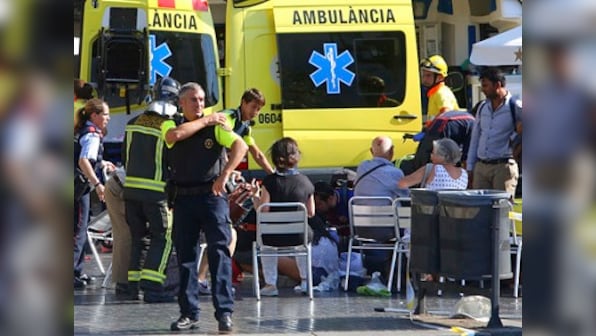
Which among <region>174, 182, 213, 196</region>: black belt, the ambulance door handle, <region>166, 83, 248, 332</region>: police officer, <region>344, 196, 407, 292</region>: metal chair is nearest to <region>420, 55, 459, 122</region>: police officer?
the ambulance door handle

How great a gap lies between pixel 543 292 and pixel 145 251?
7.77 metres

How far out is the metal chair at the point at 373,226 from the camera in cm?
994

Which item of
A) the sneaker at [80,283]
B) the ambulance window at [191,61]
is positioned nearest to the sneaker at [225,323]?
the sneaker at [80,283]

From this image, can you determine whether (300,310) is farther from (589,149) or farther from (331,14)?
(589,149)

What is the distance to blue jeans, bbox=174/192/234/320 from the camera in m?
7.75

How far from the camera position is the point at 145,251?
944cm

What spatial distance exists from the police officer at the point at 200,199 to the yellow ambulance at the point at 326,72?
194 inches

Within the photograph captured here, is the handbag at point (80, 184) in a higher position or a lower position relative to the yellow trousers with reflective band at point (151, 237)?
higher

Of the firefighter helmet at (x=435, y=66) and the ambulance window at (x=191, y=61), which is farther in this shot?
the ambulance window at (x=191, y=61)

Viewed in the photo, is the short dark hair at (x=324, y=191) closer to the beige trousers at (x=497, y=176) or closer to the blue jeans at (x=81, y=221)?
the beige trousers at (x=497, y=176)

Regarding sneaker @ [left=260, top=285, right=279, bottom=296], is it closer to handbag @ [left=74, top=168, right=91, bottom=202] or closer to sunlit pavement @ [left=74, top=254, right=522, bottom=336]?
sunlit pavement @ [left=74, top=254, right=522, bottom=336]

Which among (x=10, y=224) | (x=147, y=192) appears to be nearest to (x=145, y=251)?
(x=147, y=192)

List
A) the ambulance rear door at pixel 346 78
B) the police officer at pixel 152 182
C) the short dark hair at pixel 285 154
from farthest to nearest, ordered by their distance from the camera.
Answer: the ambulance rear door at pixel 346 78 → the short dark hair at pixel 285 154 → the police officer at pixel 152 182

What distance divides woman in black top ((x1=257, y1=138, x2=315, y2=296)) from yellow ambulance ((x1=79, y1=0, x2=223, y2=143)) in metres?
3.25
